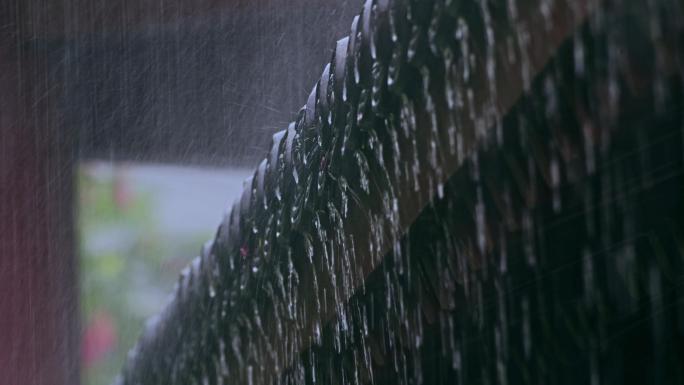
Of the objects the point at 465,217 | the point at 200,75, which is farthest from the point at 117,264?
the point at 465,217

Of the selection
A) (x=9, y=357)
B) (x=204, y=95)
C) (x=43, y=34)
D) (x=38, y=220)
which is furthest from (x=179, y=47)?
(x=9, y=357)

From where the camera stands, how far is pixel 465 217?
107 cm

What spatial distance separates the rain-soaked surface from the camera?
2.87 ft

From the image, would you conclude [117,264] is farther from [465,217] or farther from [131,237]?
[465,217]

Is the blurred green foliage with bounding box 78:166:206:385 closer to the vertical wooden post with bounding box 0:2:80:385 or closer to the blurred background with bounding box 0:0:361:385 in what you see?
the blurred background with bounding box 0:0:361:385

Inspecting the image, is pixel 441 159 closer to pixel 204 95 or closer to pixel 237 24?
pixel 237 24

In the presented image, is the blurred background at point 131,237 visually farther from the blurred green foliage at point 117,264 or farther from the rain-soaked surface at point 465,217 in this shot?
the rain-soaked surface at point 465,217

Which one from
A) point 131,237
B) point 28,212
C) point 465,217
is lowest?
point 465,217

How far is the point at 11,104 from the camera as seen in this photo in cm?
359

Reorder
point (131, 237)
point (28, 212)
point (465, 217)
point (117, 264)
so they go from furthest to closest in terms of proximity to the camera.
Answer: point (131, 237) → point (117, 264) → point (28, 212) → point (465, 217)

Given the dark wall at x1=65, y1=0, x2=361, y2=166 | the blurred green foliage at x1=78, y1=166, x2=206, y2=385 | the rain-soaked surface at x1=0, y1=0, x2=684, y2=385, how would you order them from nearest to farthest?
the rain-soaked surface at x1=0, y1=0, x2=684, y2=385 → the dark wall at x1=65, y1=0, x2=361, y2=166 → the blurred green foliage at x1=78, y1=166, x2=206, y2=385

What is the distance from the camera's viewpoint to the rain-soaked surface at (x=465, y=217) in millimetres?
875

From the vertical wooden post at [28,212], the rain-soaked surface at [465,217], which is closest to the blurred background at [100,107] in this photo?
the vertical wooden post at [28,212]

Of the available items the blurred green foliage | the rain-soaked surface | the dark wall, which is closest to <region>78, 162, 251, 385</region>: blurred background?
the blurred green foliage
